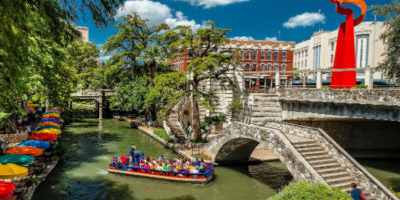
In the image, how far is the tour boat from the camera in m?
19.7

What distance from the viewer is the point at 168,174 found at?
2019 centimetres

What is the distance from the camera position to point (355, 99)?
17828 mm

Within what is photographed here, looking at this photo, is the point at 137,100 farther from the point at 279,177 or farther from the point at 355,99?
the point at 355,99

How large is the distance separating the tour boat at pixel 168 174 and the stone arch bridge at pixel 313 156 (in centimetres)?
340

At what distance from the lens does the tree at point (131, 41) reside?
46062 mm

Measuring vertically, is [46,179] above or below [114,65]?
below

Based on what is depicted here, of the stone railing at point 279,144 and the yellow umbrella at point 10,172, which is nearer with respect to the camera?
the yellow umbrella at point 10,172

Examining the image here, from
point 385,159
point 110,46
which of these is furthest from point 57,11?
point 110,46

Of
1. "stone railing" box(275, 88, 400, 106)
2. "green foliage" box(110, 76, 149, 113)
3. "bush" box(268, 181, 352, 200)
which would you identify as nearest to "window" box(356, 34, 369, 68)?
"green foliage" box(110, 76, 149, 113)

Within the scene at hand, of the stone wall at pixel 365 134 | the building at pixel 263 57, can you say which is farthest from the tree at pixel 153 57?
the stone wall at pixel 365 134

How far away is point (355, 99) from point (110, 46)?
38.5 metres

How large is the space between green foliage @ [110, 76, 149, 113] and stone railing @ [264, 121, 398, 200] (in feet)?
90.2

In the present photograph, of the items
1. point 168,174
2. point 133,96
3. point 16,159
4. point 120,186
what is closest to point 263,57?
point 133,96

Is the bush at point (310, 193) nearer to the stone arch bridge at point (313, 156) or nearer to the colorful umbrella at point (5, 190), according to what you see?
the stone arch bridge at point (313, 156)
